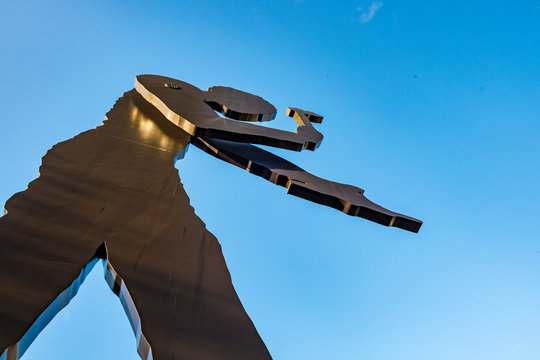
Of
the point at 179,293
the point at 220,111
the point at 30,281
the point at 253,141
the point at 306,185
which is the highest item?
the point at 220,111

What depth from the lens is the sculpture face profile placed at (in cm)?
203

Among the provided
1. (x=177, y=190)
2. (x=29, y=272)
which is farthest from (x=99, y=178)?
(x=29, y=272)

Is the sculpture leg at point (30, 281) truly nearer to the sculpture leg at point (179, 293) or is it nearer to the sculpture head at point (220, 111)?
the sculpture leg at point (179, 293)

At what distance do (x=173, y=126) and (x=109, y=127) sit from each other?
812mm

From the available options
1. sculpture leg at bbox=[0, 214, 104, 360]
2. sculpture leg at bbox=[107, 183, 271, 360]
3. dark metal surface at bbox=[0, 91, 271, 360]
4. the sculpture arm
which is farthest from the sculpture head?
sculpture leg at bbox=[0, 214, 104, 360]

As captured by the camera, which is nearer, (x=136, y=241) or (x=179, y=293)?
(x=179, y=293)

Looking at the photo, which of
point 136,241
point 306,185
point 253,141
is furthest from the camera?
point 253,141

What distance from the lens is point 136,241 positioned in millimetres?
2604

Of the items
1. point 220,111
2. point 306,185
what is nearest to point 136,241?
point 306,185

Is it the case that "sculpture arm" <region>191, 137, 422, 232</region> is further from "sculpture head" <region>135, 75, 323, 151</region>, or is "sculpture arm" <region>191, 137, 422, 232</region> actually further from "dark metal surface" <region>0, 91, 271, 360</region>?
"dark metal surface" <region>0, 91, 271, 360</region>

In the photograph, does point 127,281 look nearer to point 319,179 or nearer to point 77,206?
point 77,206

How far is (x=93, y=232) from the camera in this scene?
257 centimetres

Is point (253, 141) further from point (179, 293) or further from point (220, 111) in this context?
point (179, 293)

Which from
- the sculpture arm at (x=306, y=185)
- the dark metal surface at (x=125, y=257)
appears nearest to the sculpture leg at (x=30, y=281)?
the dark metal surface at (x=125, y=257)
